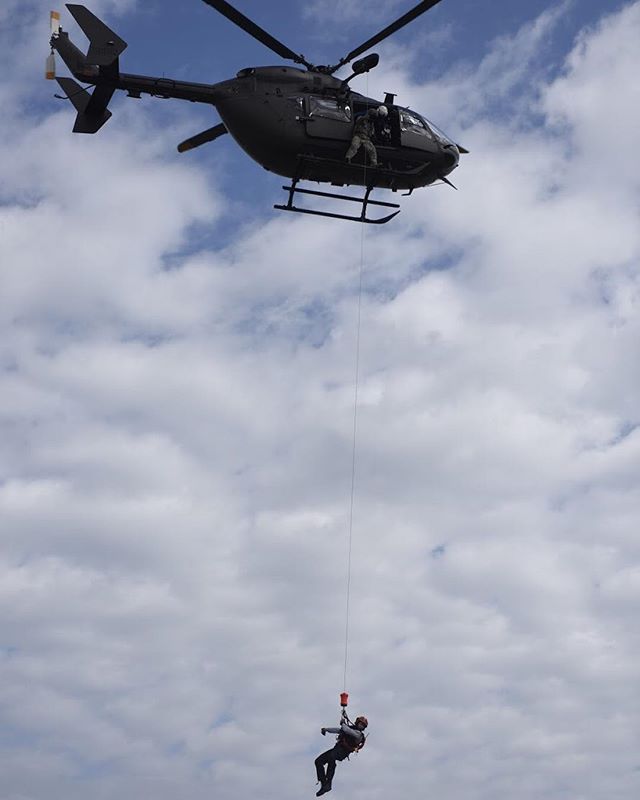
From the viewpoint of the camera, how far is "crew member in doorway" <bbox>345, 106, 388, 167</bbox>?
32.0 meters

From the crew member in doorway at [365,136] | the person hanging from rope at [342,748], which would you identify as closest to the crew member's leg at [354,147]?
the crew member in doorway at [365,136]

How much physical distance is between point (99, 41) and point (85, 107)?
7.28ft

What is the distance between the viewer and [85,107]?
3441 cm

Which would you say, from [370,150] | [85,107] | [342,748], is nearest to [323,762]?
[342,748]

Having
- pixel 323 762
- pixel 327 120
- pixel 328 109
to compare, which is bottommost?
pixel 323 762

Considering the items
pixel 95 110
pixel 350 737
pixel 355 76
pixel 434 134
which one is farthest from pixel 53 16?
pixel 350 737

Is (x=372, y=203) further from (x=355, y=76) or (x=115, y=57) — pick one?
(x=115, y=57)

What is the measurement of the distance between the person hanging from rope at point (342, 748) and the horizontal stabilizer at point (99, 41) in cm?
1904

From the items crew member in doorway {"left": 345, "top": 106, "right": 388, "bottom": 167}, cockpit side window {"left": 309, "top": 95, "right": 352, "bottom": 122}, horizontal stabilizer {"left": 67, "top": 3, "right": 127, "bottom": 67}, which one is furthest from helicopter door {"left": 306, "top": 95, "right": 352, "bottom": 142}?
horizontal stabilizer {"left": 67, "top": 3, "right": 127, "bottom": 67}

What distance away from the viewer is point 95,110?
1359 inches

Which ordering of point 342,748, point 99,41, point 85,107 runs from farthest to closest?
point 85,107 → point 99,41 → point 342,748

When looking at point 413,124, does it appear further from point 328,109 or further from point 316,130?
point 316,130

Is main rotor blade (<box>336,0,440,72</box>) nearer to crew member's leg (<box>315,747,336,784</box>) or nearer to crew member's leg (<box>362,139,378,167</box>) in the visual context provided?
crew member's leg (<box>362,139,378,167</box>)

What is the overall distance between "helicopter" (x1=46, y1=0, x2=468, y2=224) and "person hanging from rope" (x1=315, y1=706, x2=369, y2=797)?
13.4 metres
